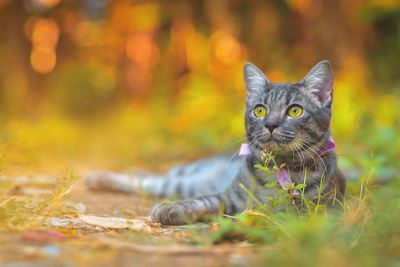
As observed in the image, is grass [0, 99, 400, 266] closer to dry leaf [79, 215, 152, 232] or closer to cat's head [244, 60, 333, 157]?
dry leaf [79, 215, 152, 232]

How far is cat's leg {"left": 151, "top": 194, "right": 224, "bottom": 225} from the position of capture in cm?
203

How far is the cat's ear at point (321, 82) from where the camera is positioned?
2.26 m

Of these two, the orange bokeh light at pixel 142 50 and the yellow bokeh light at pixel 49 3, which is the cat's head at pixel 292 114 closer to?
the orange bokeh light at pixel 142 50

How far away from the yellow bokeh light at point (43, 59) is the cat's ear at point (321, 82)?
921 centimetres

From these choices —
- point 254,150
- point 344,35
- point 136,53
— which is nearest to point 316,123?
point 254,150

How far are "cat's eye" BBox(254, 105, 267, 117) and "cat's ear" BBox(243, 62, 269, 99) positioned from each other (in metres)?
0.19

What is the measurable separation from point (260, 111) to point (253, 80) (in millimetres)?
329

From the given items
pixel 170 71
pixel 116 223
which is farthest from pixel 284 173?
pixel 170 71

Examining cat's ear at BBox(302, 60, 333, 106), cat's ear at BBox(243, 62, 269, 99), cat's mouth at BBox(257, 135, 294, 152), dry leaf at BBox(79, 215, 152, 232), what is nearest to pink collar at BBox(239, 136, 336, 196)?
cat's mouth at BBox(257, 135, 294, 152)

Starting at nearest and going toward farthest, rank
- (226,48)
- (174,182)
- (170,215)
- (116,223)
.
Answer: (116,223), (170,215), (174,182), (226,48)

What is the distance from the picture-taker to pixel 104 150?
21.2 ft

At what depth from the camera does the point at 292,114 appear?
2139 mm

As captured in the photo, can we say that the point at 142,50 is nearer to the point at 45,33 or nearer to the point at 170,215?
the point at 45,33

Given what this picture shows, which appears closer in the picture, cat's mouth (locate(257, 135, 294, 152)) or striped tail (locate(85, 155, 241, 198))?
cat's mouth (locate(257, 135, 294, 152))
